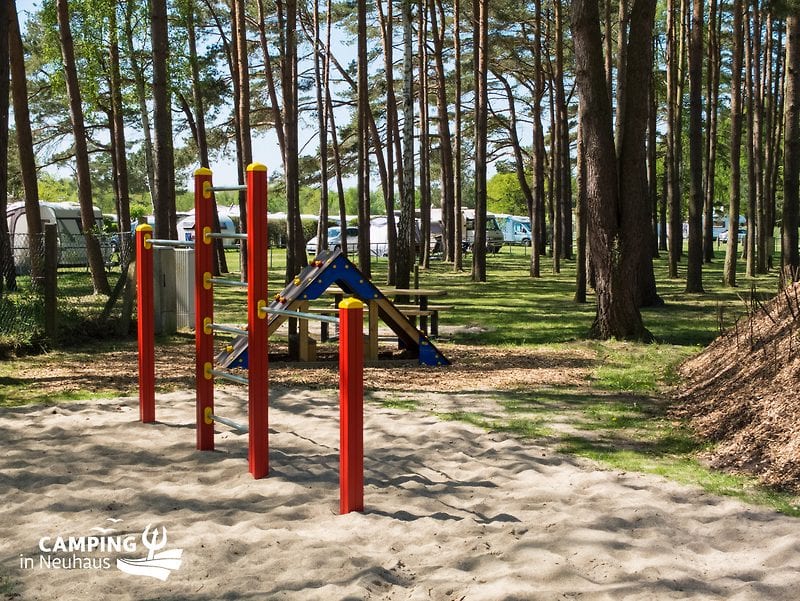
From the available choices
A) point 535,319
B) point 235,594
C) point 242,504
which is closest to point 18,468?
point 242,504

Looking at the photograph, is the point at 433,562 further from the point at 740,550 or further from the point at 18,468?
the point at 18,468

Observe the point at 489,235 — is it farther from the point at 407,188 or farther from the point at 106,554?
the point at 106,554

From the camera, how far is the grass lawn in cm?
588

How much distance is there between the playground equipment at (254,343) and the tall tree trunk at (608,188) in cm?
648

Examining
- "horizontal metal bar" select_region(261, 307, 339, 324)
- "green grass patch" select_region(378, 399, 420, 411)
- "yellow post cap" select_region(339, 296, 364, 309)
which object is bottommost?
"green grass patch" select_region(378, 399, 420, 411)

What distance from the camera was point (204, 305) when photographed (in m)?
6.14

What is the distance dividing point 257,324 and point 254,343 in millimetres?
119

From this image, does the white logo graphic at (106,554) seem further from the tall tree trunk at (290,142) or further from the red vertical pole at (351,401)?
the tall tree trunk at (290,142)

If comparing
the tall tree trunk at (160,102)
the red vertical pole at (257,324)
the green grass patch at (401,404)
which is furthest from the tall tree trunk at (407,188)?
the red vertical pole at (257,324)

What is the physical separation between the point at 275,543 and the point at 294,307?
17.1ft

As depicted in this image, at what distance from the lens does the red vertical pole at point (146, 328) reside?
6.86 metres

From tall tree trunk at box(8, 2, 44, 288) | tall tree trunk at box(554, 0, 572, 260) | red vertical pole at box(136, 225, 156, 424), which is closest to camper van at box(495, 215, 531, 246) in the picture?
tall tree trunk at box(554, 0, 572, 260)

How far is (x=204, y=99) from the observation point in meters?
29.4

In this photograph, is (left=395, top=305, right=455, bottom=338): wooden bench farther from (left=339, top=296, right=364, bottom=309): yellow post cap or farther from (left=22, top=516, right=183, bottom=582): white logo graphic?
(left=22, top=516, right=183, bottom=582): white logo graphic
